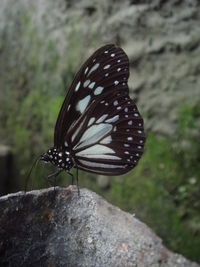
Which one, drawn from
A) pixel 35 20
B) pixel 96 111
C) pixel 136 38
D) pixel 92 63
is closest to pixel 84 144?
pixel 96 111

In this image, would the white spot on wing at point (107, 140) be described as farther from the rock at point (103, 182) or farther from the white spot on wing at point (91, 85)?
the rock at point (103, 182)

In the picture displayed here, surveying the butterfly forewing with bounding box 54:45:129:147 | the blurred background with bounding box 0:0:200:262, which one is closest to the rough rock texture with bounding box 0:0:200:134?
the blurred background with bounding box 0:0:200:262

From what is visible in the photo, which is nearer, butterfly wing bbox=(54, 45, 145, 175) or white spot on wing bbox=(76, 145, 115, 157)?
butterfly wing bbox=(54, 45, 145, 175)

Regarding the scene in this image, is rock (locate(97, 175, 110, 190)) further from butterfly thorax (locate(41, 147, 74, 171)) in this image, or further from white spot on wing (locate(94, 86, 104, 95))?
white spot on wing (locate(94, 86, 104, 95))

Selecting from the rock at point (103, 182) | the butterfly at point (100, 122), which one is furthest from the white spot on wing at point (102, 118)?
the rock at point (103, 182)

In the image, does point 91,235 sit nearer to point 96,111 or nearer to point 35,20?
point 96,111

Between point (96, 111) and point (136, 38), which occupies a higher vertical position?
point (136, 38)

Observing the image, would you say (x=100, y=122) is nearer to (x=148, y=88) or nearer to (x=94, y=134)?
(x=94, y=134)

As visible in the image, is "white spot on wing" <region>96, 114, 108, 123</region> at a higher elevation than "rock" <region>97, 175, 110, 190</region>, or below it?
higher
